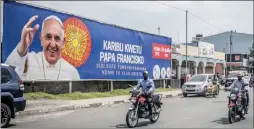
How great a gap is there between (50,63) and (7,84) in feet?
33.2

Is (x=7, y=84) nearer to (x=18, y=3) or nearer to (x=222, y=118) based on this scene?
(x=222, y=118)

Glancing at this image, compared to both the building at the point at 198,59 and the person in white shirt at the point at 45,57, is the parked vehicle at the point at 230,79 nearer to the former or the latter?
the building at the point at 198,59

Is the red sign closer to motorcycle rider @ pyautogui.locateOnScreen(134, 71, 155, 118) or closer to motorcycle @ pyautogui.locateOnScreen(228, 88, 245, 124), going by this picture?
motorcycle @ pyautogui.locateOnScreen(228, 88, 245, 124)

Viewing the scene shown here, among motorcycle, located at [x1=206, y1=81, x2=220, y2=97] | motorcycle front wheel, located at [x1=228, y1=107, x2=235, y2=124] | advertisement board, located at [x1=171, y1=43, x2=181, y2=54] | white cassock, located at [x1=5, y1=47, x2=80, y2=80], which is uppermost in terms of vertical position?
advertisement board, located at [x1=171, y1=43, x2=181, y2=54]

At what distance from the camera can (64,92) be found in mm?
21656

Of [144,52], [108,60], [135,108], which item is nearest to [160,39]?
[144,52]

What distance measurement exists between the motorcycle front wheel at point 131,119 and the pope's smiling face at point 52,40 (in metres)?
10.5

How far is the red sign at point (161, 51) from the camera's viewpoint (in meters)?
32.0

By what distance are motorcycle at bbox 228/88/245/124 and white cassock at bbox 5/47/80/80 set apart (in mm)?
10390

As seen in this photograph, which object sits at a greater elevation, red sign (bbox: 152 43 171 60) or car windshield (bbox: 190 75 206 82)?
red sign (bbox: 152 43 171 60)

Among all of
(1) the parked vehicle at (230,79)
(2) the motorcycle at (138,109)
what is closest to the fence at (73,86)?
(2) the motorcycle at (138,109)

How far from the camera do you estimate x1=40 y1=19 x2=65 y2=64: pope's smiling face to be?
19688 millimetres

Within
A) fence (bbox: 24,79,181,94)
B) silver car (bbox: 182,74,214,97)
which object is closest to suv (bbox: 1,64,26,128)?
fence (bbox: 24,79,181,94)

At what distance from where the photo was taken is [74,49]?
72.5 feet
